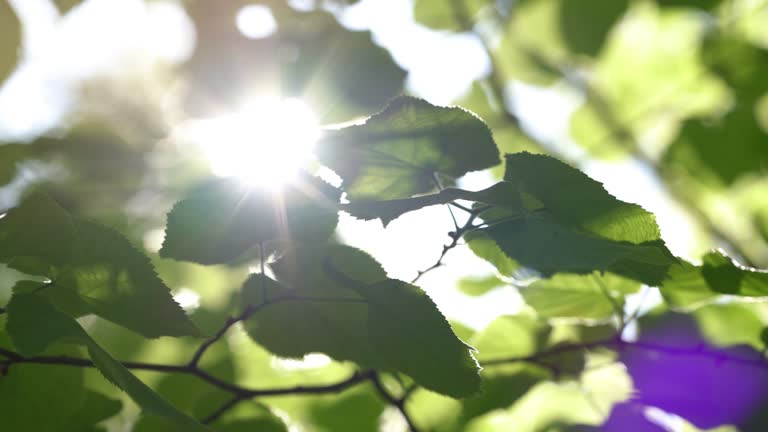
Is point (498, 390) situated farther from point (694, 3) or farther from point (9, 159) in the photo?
point (694, 3)

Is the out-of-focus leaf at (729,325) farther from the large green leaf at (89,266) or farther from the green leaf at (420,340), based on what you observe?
the large green leaf at (89,266)

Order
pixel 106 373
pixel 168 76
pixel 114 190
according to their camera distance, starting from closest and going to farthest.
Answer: pixel 106 373 → pixel 114 190 → pixel 168 76

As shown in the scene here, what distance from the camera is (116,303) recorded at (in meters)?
0.56

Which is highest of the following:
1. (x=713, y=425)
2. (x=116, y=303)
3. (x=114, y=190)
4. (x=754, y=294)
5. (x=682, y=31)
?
(x=682, y=31)

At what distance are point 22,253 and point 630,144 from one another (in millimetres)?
1523

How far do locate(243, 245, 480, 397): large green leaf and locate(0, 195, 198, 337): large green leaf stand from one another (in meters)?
0.15

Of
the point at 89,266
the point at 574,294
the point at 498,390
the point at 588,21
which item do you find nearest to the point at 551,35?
the point at 588,21

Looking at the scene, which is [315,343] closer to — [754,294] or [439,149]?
[439,149]

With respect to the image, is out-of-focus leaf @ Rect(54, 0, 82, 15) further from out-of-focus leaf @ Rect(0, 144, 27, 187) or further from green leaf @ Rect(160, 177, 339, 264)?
green leaf @ Rect(160, 177, 339, 264)

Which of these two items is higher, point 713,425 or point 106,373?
point 106,373

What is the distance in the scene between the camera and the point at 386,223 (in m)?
0.54

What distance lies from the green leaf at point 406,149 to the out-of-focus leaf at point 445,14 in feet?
3.48

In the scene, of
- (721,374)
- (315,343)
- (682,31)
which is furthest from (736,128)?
(315,343)

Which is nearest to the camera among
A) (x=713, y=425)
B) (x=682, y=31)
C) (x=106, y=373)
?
(x=106, y=373)
